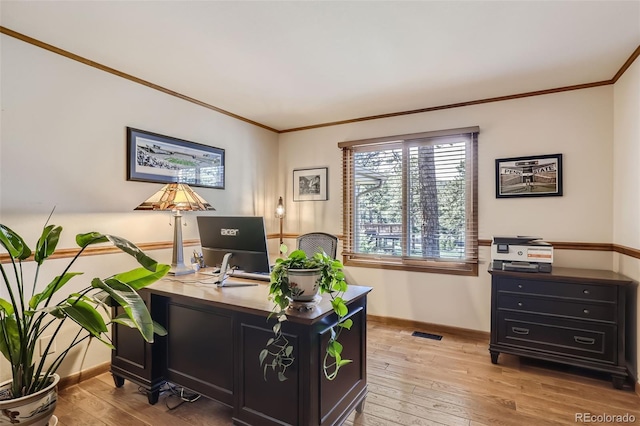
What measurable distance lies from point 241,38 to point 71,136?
4.79ft

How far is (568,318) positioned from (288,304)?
2315mm

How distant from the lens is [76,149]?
245 centimetres

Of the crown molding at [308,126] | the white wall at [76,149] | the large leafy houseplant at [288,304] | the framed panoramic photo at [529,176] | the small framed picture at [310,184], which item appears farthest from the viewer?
the small framed picture at [310,184]

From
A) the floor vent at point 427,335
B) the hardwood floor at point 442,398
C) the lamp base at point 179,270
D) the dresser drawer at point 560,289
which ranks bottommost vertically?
the floor vent at point 427,335

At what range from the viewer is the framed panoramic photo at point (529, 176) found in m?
3.02

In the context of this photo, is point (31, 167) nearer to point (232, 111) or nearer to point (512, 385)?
point (232, 111)

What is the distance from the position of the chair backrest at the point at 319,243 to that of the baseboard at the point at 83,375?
1.92m

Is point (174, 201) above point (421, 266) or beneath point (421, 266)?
above

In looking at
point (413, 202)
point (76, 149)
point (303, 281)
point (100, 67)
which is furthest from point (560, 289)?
point (100, 67)

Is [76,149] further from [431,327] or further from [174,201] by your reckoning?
[431,327]

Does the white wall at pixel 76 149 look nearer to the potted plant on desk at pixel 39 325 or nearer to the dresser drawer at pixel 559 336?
the potted plant on desk at pixel 39 325

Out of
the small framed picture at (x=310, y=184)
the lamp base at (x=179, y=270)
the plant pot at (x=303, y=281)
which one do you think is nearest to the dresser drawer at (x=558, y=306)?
the plant pot at (x=303, y=281)

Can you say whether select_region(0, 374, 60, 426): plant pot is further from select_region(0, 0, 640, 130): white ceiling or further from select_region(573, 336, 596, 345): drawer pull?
select_region(573, 336, 596, 345): drawer pull

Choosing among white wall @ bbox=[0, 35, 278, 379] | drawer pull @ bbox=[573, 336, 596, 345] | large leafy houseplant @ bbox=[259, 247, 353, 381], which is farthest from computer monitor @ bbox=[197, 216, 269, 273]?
drawer pull @ bbox=[573, 336, 596, 345]
